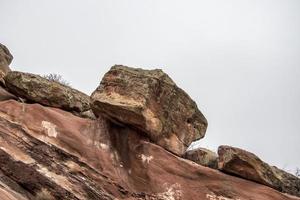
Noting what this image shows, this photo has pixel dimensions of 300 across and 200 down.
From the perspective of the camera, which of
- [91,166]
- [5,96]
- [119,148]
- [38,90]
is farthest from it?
[5,96]

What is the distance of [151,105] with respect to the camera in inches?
625

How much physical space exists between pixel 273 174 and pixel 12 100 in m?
10.1

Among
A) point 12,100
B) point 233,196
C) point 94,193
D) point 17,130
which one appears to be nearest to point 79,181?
point 94,193

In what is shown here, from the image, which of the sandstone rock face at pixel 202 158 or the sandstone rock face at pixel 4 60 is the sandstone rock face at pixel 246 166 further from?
the sandstone rock face at pixel 4 60

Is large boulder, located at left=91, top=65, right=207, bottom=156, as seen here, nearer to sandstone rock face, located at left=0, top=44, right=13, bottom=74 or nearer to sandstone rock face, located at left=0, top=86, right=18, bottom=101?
sandstone rock face, located at left=0, top=86, right=18, bottom=101

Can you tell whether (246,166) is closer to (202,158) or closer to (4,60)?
(202,158)

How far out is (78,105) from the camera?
17125mm

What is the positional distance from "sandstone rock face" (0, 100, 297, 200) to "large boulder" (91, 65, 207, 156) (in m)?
0.58

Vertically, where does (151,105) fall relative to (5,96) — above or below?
above

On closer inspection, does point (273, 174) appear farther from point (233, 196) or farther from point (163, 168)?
point (163, 168)

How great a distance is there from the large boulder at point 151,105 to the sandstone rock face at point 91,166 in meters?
0.58

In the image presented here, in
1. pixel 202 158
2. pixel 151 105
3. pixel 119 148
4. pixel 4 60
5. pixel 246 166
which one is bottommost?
pixel 119 148

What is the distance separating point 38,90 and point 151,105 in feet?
13.8

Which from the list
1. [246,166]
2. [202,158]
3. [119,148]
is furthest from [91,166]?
[246,166]
